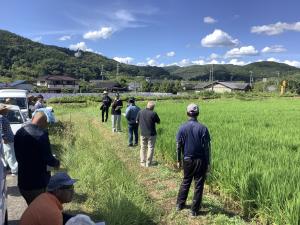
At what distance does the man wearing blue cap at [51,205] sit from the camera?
351cm

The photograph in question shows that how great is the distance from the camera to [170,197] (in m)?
8.11

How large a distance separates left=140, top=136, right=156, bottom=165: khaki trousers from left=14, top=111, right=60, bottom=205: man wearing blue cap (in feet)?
19.1

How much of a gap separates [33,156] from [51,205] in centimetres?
197

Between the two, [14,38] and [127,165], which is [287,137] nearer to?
[127,165]

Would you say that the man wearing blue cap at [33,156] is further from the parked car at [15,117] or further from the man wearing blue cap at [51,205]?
the parked car at [15,117]

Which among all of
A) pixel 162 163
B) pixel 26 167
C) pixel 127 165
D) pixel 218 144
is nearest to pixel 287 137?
pixel 218 144

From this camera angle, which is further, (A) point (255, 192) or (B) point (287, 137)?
(B) point (287, 137)

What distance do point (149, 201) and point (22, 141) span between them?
10.2 ft

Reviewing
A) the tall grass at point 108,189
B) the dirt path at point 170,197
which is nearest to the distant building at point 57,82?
the tall grass at point 108,189

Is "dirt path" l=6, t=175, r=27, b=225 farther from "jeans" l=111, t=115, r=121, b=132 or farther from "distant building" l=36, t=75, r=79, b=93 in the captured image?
"distant building" l=36, t=75, r=79, b=93

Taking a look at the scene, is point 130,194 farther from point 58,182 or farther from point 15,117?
point 15,117

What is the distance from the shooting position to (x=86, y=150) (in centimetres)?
1235

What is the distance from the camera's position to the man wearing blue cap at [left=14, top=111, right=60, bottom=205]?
5410 millimetres

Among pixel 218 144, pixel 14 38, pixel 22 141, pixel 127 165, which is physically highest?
pixel 14 38
